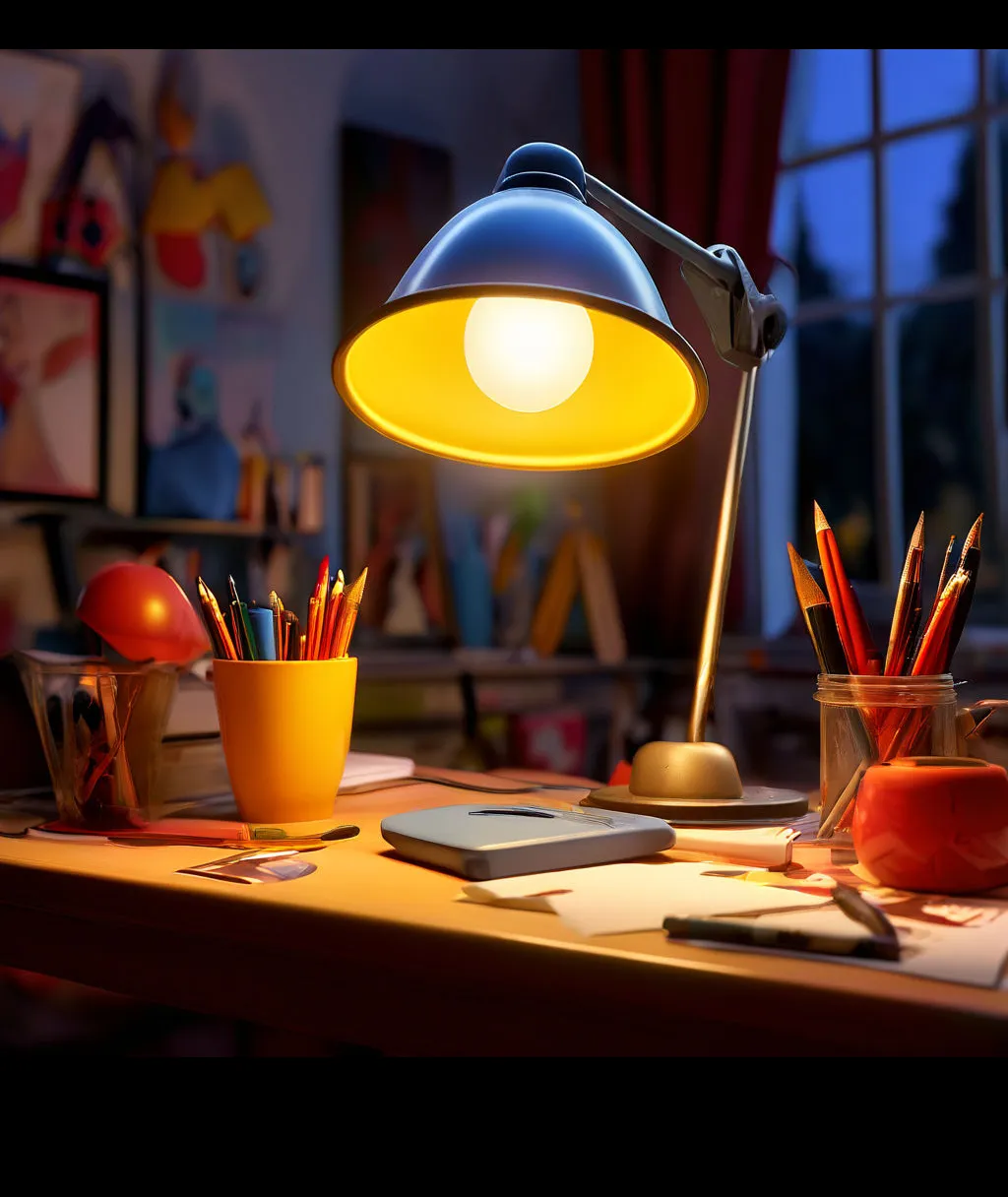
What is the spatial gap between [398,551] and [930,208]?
1.57 metres

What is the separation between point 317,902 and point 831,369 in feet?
8.24

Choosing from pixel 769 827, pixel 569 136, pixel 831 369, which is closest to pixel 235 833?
pixel 769 827

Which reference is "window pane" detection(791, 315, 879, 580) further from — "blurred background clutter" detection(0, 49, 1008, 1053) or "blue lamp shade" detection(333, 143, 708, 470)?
"blue lamp shade" detection(333, 143, 708, 470)

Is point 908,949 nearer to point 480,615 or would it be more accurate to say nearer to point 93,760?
point 93,760

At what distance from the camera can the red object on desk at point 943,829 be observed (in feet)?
1.86

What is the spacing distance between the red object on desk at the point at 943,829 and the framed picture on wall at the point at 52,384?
1894 millimetres

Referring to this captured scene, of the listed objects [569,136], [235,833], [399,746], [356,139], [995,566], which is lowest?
[399,746]

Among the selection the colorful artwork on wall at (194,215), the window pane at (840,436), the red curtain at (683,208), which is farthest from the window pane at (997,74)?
the colorful artwork on wall at (194,215)

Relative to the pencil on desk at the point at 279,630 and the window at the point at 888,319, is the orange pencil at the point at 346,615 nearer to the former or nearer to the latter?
the pencil on desk at the point at 279,630

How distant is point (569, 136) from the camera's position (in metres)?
3.02

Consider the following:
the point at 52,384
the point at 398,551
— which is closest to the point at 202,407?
the point at 52,384

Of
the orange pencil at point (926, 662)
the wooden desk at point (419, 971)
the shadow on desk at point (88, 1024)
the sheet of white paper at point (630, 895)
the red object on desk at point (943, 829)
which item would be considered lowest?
the shadow on desk at point (88, 1024)

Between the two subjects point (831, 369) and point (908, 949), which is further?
point (831, 369)

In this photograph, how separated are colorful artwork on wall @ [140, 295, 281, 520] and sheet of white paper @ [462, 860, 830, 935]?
1.83m
